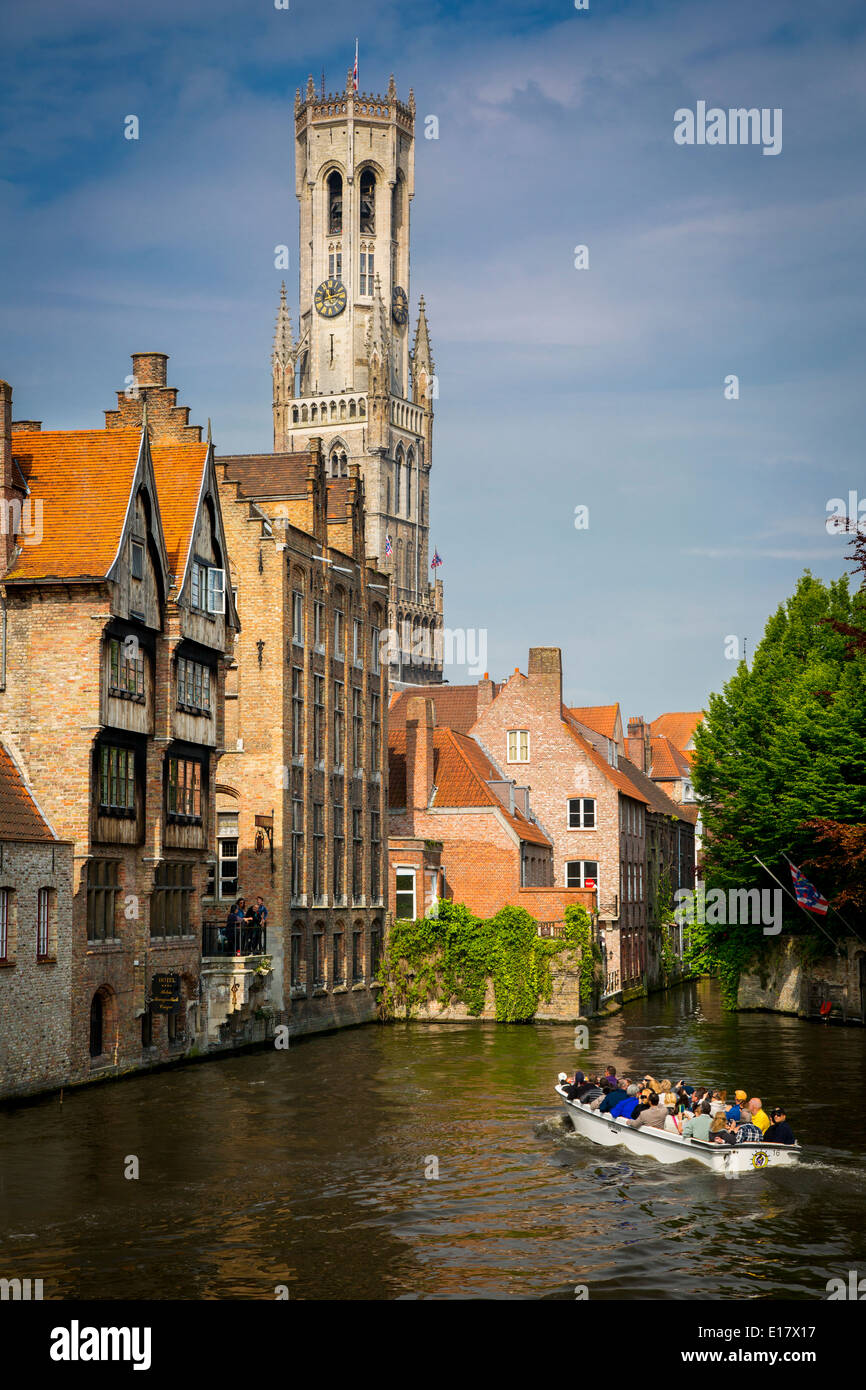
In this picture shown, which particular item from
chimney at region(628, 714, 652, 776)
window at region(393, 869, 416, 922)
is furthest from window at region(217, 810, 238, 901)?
chimney at region(628, 714, 652, 776)

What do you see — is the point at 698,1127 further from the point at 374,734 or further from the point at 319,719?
the point at 374,734

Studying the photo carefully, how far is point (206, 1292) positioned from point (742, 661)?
5448 centimetres

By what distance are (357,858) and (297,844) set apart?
7.10 m

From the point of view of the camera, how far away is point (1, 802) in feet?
121

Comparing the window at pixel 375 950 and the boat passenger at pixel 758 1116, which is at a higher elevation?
the window at pixel 375 950

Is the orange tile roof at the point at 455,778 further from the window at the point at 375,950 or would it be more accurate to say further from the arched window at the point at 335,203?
the arched window at the point at 335,203

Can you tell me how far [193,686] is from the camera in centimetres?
4497

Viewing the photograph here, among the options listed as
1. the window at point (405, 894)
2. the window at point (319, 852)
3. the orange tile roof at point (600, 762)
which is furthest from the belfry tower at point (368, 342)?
the window at point (319, 852)

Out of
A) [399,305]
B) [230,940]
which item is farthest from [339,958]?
[399,305]

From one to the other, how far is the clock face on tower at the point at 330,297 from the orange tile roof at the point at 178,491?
11869 centimetres

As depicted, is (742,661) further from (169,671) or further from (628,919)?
(169,671)

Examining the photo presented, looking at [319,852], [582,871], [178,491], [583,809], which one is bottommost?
[582,871]

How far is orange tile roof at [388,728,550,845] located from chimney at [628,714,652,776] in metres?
31.8

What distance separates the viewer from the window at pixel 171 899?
43.5 metres
